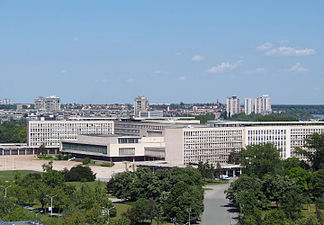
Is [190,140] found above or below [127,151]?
above

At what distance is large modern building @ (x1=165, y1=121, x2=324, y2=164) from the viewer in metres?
87.8

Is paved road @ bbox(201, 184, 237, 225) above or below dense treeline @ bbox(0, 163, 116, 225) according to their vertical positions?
below

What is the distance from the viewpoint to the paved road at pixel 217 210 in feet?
165

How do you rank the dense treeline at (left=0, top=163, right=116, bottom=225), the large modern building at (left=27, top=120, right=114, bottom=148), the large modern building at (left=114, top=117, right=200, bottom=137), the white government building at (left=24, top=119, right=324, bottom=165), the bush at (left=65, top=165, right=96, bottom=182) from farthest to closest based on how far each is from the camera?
the large modern building at (left=27, top=120, right=114, bottom=148), the large modern building at (left=114, top=117, right=200, bottom=137), the white government building at (left=24, top=119, right=324, bottom=165), the bush at (left=65, top=165, right=96, bottom=182), the dense treeline at (left=0, top=163, right=116, bottom=225)

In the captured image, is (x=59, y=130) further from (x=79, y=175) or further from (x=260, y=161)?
(x=260, y=161)

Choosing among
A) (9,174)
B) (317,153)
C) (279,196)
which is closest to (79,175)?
(9,174)

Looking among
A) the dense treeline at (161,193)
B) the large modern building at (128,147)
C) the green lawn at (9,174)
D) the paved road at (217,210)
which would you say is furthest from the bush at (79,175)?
the large modern building at (128,147)

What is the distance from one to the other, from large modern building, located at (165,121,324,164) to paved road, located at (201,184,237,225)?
63.8 feet

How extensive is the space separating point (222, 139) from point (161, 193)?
37.5 meters

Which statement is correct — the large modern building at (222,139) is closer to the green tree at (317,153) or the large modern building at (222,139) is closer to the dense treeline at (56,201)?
the green tree at (317,153)

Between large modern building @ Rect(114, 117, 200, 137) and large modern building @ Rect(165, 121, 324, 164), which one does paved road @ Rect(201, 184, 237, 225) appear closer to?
large modern building @ Rect(165, 121, 324, 164)

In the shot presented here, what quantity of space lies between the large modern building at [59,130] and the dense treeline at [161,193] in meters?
54.4

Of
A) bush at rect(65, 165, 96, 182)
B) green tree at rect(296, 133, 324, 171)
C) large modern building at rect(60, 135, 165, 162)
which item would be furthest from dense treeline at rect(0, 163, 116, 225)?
green tree at rect(296, 133, 324, 171)

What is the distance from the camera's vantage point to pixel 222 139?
9038cm
